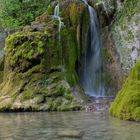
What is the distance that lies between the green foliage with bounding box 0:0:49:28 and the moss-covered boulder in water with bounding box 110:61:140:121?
16268mm

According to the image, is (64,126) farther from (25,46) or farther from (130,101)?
(25,46)

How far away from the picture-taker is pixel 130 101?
41.3ft

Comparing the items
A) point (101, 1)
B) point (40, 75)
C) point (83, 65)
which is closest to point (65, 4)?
point (101, 1)

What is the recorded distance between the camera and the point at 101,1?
2081 centimetres

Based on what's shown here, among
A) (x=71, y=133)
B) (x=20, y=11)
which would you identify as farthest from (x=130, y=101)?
(x=20, y=11)

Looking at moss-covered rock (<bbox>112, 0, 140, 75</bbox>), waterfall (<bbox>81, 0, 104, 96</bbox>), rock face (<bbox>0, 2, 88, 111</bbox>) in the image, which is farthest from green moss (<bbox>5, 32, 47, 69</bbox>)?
moss-covered rock (<bbox>112, 0, 140, 75</bbox>)

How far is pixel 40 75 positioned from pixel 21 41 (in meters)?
2.05

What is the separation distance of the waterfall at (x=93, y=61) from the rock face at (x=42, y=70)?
1238 millimetres

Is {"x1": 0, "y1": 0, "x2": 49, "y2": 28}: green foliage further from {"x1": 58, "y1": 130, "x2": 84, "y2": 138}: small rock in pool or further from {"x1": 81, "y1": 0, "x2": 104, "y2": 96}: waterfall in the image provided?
{"x1": 58, "y1": 130, "x2": 84, "y2": 138}: small rock in pool

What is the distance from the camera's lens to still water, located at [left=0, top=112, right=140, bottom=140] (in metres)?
9.64

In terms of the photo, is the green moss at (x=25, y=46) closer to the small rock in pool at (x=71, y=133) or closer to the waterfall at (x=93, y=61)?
the waterfall at (x=93, y=61)

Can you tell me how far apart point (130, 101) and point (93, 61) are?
8339mm

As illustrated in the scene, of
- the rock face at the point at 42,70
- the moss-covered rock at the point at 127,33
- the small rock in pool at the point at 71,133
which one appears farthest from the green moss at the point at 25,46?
the small rock in pool at the point at 71,133

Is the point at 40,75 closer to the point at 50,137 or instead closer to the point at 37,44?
the point at 37,44
